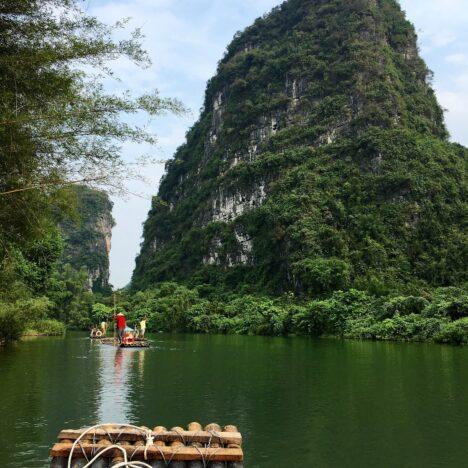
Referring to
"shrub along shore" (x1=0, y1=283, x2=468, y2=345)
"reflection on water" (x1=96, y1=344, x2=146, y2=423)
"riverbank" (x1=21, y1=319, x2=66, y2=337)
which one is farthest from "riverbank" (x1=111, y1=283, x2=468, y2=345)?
"reflection on water" (x1=96, y1=344, x2=146, y2=423)

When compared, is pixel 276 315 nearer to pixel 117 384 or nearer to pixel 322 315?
pixel 322 315

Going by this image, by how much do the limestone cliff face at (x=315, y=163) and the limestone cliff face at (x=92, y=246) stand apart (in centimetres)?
2608

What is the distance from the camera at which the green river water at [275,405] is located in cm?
681

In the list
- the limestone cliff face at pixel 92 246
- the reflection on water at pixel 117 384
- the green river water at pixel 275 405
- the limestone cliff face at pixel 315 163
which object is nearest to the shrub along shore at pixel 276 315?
the limestone cliff face at pixel 315 163

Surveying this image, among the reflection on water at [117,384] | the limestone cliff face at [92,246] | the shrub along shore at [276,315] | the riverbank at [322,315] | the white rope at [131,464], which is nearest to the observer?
the white rope at [131,464]

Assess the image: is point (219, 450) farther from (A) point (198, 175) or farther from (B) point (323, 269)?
(A) point (198, 175)

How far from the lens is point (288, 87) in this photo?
72500 millimetres

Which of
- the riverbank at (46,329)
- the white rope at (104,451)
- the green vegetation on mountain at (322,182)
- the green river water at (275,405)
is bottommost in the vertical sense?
the green river water at (275,405)

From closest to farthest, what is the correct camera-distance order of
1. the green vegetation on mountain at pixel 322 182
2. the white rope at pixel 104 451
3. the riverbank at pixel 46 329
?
the white rope at pixel 104 451 → the riverbank at pixel 46 329 → the green vegetation on mountain at pixel 322 182

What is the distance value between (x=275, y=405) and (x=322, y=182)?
164ft

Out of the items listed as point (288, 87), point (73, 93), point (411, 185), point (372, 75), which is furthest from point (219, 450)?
point (288, 87)

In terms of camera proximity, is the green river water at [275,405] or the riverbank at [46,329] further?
the riverbank at [46,329]

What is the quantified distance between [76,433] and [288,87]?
71540 millimetres

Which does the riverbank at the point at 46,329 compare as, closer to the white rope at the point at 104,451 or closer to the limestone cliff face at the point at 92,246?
the white rope at the point at 104,451
